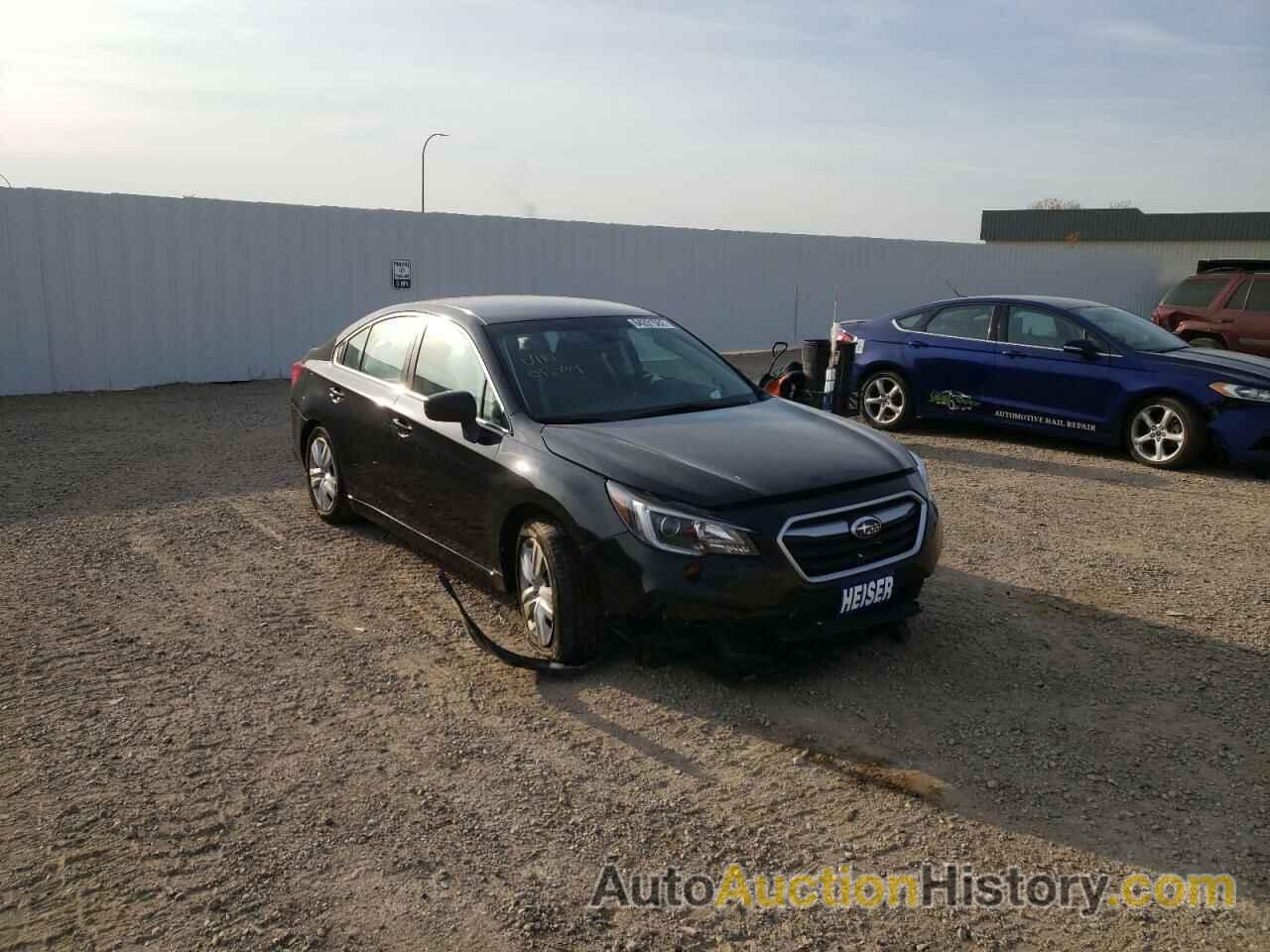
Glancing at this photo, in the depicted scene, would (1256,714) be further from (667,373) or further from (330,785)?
(330,785)

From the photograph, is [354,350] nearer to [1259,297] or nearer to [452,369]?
[452,369]

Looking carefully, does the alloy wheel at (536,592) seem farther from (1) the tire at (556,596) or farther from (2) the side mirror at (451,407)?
(2) the side mirror at (451,407)

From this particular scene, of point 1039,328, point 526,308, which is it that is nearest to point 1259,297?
point 1039,328

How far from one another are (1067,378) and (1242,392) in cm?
145

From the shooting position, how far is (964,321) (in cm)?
1077

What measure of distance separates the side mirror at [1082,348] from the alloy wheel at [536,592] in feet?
22.1

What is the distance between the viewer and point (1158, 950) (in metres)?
2.96

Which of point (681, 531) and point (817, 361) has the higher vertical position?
point (681, 531)

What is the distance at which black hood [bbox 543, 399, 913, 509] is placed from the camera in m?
4.41

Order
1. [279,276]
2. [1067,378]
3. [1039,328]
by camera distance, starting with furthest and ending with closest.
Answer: [279,276] < [1039,328] < [1067,378]

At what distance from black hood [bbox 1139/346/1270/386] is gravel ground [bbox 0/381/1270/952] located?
9.81ft

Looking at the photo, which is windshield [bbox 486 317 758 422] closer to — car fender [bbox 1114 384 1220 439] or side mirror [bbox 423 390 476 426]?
side mirror [bbox 423 390 476 426]

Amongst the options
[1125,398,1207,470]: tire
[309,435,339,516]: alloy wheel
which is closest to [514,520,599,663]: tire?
[309,435,339,516]: alloy wheel

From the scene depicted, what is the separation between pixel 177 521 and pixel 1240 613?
6468 millimetres
